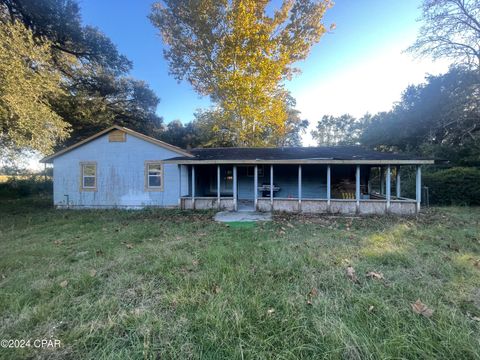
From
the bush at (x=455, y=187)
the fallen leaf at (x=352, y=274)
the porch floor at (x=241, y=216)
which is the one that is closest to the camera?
the fallen leaf at (x=352, y=274)

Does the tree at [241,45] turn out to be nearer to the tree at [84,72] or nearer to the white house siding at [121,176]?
the tree at [84,72]

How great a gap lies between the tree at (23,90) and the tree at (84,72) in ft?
14.1

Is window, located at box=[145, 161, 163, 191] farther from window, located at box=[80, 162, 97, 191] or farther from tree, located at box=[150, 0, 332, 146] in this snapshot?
tree, located at box=[150, 0, 332, 146]

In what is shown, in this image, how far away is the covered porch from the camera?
367 inches

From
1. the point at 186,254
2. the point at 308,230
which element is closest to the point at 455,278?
the point at 308,230

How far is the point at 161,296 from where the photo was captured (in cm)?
278

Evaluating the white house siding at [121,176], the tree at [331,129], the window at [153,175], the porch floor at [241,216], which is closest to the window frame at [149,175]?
the window at [153,175]

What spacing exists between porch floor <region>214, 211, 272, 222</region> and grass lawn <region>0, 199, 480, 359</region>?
2621 millimetres

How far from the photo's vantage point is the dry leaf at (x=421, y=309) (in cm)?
232

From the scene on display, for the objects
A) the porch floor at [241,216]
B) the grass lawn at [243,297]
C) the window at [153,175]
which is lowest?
the porch floor at [241,216]

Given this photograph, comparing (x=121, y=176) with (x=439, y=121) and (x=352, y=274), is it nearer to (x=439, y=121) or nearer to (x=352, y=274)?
(x=352, y=274)

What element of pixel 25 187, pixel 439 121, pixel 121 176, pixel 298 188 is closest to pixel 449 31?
pixel 439 121

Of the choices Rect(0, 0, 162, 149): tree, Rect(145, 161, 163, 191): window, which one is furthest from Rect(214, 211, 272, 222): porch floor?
Rect(0, 0, 162, 149): tree

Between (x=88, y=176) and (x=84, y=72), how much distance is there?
10.6 m
